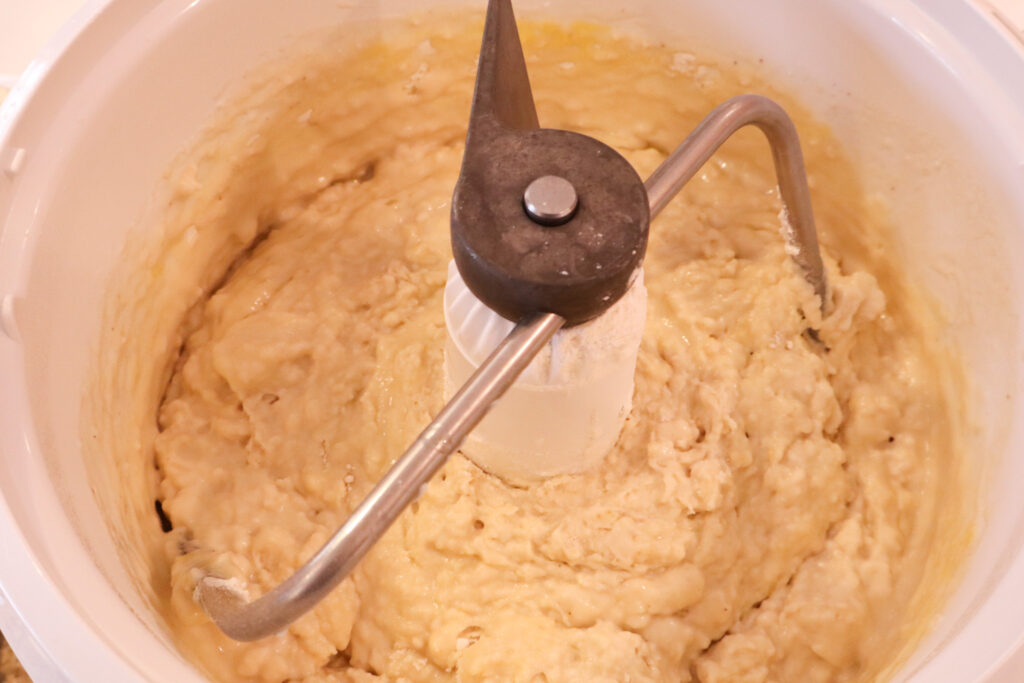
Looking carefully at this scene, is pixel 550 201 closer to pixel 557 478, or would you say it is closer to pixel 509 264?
pixel 509 264

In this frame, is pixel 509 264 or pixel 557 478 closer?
pixel 509 264

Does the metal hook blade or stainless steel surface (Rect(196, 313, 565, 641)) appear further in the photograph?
the metal hook blade

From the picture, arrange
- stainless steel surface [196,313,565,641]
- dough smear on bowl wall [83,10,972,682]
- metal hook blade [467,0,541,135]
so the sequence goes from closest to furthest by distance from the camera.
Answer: stainless steel surface [196,313,565,641], metal hook blade [467,0,541,135], dough smear on bowl wall [83,10,972,682]


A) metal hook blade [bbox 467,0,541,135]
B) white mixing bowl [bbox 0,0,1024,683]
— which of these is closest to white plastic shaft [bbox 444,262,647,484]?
metal hook blade [bbox 467,0,541,135]

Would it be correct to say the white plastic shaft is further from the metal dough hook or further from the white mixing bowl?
the white mixing bowl

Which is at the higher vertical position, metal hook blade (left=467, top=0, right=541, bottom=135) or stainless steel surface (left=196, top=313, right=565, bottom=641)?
metal hook blade (left=467, top=0, right=541, bottom=135)

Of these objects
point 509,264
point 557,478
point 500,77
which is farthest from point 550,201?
point 557,478
